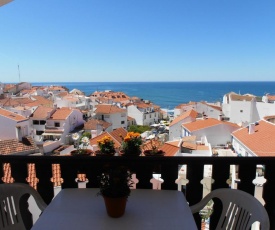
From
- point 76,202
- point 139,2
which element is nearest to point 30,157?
point 76,202

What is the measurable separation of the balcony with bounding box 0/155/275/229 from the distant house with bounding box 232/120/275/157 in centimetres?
796

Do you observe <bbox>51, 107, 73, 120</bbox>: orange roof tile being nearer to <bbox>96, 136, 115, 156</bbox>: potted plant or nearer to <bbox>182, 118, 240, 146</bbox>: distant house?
<bbox>182, 118, 240, 146</bbox>: distant house

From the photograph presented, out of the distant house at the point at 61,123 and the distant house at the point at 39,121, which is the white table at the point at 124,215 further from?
the distant house at the point at 39,121

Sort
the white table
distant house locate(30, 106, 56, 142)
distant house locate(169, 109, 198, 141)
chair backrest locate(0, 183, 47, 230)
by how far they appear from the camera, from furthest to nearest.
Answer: distant house locate(30, 106, 56, 142) → distant house locate(169, 109, 198, 141) → chair backrest locate(0, 183, 47, 230) → the white table

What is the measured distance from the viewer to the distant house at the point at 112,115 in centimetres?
1994

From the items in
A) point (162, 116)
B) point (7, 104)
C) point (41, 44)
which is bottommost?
point (162, 116)

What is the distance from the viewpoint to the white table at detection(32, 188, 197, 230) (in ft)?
3.17

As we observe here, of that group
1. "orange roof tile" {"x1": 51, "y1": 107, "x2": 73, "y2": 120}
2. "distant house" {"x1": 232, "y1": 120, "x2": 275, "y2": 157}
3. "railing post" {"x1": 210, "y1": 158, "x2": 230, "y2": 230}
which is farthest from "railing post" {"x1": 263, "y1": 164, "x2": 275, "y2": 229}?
"orange roof tile" {"x1": 51, "y1": 107, "x2": 73, "y2": 120}

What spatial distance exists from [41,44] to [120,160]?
26121 millimetres

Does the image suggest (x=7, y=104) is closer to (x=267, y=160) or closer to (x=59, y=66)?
(x=59, y=66)

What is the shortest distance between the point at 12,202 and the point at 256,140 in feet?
33.6

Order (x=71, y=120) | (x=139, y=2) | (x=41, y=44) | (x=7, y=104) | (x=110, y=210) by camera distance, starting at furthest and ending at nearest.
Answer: (x=41, y=44)
(x=7, y=104)
(x=71, y=120)
(x=139, y=2)
(x=110, y=210)

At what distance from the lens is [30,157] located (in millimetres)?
1374

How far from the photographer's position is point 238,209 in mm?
1153
